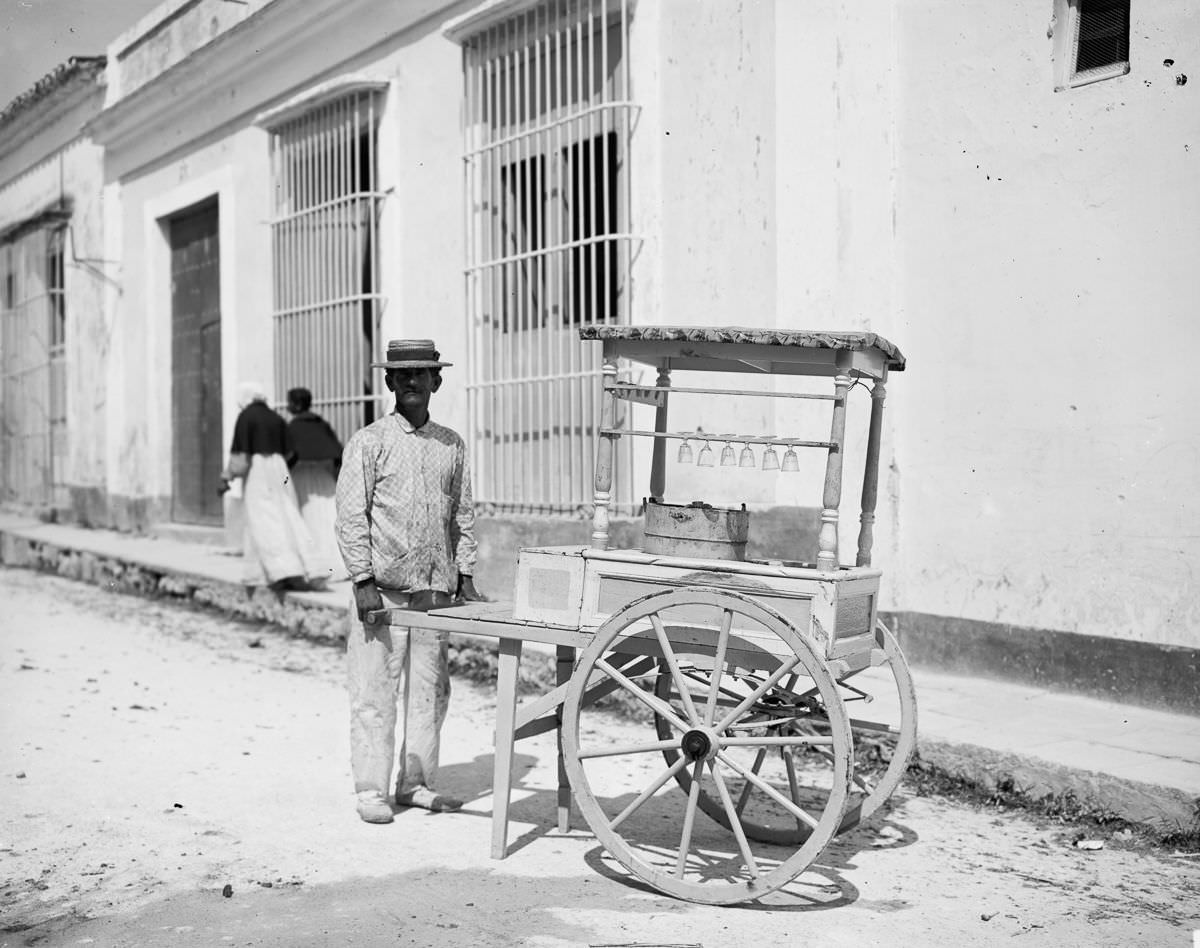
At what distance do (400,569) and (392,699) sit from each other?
19.1 inches

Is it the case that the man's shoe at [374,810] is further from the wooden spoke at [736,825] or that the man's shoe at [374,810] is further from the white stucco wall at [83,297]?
the white stucco wall at [83,297]

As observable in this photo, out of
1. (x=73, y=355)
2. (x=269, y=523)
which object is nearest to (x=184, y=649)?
(x=269, y=523)

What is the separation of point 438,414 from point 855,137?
4.15 m

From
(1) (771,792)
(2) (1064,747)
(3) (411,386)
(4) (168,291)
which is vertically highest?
(4) (168,291)

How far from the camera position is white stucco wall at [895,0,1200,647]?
5930mm

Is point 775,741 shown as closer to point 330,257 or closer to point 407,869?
point 407,869

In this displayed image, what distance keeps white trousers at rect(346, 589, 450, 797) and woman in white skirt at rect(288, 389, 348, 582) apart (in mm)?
5741

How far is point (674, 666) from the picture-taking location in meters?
3.98

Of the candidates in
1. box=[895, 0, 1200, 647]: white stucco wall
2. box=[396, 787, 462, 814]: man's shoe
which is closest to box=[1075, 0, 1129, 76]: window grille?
box=[895, 0, 1200, 647]: white stucco wall

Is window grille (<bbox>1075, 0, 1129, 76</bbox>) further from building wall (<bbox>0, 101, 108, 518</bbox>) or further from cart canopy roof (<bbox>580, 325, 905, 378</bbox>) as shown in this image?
building wall (<bbox>0, 101, 108, 518</bbox>)

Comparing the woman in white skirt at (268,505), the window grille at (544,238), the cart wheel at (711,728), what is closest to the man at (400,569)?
the cart wheel at (711,728)

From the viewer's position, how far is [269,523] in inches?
411

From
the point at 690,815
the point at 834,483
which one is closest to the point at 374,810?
the point at 690,815

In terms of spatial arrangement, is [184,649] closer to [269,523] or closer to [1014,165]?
[269,523]
